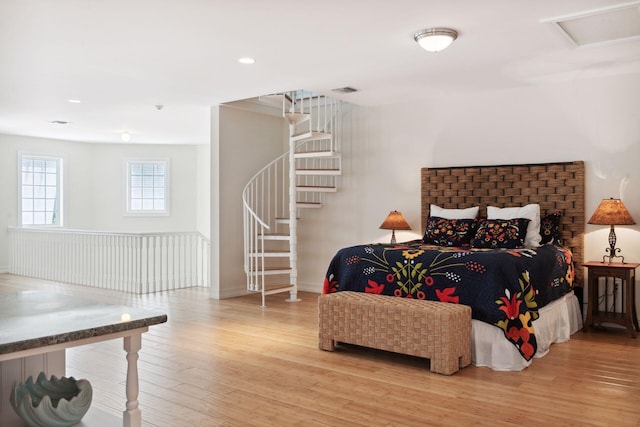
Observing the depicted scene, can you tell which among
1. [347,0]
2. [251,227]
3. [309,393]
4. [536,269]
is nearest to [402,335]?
[309,393]

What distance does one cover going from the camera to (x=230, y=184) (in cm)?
680

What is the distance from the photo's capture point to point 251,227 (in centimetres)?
662

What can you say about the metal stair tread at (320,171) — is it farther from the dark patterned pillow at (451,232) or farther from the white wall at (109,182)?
the white wall at (109,182)

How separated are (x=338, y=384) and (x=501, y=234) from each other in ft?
7.79

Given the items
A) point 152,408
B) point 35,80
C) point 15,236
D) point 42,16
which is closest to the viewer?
point 152,408

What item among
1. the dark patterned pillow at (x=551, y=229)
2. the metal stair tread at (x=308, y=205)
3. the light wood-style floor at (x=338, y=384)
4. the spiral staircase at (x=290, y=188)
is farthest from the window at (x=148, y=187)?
the dark patterned pillow at (x=551, y=229)

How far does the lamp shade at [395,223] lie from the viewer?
6004 millimetres

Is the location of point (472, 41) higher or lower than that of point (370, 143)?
higher

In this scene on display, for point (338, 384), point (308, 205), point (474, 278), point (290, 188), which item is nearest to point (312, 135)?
point (290, 188)

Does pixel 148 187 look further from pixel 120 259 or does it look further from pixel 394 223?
pixel 394 223

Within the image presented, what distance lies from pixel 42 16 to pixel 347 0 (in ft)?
6.80

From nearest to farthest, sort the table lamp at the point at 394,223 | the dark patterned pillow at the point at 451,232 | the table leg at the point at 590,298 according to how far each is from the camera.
Result: the table leg at the point at 590,298 → the dark patterned pillow at the point at 451,232 → the table lamp at the point at 394,223

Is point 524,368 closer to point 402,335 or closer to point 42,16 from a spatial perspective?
point 402,335

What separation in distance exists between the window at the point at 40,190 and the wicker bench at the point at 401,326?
760 cm
